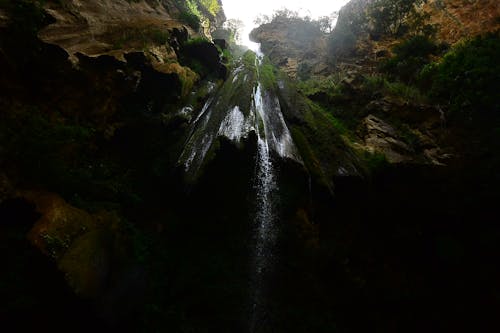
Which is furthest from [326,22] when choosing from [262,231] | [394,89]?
[262,231]

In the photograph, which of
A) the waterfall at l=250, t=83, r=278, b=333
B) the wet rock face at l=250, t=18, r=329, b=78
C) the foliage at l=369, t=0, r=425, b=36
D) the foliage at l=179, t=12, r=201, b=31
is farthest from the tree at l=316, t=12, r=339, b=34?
the waterfall at l=250, t=83, r=278, b=333

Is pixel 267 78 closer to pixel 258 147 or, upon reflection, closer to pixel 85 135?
pixel 258 147

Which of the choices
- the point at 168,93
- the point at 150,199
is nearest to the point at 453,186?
the point at 150,199

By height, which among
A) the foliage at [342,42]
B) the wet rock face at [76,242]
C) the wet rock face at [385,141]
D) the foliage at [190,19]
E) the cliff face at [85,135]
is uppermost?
the foliage at [342,42]

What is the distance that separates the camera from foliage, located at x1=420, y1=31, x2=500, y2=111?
7.39 m

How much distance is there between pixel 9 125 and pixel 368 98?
1102 cm

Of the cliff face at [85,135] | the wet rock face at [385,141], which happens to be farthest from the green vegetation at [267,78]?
the wet rock face at [385,141]

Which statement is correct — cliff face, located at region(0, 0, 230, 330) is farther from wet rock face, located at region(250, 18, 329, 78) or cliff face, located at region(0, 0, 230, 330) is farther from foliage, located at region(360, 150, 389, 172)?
wet rock face, located at region(250, 18, 329, 78)

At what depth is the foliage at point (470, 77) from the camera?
Answer: 7395 mm

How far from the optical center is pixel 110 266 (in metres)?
4.77

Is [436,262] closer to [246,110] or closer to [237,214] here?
Result: [237,214]

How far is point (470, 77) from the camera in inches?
311

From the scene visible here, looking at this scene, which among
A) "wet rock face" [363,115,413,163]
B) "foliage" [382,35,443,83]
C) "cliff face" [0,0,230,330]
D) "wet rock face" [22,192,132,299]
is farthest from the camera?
"foliage" [382,35,443,83]

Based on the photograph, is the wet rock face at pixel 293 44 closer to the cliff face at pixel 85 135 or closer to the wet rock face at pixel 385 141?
the wet rock face at pixel 385 141
